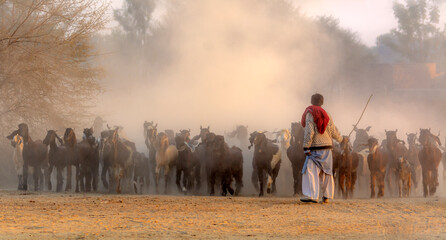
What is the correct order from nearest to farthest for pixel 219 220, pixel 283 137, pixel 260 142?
pixel 219 220
pixel 260 142
pixel 283 137

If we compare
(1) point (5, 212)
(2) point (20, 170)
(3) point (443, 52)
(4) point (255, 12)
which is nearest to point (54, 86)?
(2) point (20, 170)

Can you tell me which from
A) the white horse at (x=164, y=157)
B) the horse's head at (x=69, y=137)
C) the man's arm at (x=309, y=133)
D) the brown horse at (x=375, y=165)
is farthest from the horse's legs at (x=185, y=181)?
the man's arm at (x=309, y=133)

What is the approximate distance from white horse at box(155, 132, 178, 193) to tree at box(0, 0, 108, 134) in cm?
570

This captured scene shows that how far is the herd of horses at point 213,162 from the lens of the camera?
22.5m

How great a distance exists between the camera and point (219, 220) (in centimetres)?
1288

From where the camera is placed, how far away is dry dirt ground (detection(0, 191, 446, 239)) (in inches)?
432

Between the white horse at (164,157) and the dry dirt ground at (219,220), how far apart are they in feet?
22.7

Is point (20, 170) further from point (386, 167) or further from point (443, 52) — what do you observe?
point (443, 52)

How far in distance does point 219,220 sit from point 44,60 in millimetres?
17445

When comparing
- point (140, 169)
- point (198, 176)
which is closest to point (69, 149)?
point (140, 169)

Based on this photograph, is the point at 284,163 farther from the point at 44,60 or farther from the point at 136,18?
the point at 136,18

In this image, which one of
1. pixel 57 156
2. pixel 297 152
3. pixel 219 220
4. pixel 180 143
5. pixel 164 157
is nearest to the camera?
pixel 219 220

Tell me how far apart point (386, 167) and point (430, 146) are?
5.69ft

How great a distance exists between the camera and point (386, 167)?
80.9 ft
